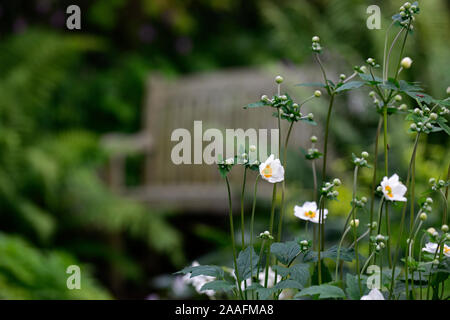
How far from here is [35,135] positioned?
3.38m

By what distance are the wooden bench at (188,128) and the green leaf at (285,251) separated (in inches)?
96.5

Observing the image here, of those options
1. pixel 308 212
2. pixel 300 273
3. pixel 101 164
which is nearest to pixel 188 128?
pixel 101 164

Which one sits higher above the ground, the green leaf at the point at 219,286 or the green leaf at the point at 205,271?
the green leaf at the point at 205,271

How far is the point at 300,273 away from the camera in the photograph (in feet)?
2.19

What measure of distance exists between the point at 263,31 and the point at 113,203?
345 cm

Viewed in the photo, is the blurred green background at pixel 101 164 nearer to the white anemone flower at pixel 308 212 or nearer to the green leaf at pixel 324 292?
the white anemone flower at pixel 308 212

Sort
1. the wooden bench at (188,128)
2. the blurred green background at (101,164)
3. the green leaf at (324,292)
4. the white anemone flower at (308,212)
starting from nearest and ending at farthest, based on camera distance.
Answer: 1. the green leaf at (324,292)
2. the white anemone flower at (308,212)
3. the blurred green background at (101,164)
4. the wooden bench at (188,128)

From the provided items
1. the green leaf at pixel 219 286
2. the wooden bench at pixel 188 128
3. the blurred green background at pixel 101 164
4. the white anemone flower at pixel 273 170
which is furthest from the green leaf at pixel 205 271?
the wooden bench at pixel 188 128

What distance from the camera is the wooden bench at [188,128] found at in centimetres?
335

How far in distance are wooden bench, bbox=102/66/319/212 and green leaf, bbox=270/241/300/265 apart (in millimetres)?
2451

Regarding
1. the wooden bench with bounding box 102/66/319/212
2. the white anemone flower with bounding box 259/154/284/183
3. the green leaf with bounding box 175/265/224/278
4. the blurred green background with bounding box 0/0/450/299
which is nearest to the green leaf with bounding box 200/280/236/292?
the green leaf with bounding box 175/265/224/278

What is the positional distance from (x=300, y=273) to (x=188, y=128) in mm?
3072

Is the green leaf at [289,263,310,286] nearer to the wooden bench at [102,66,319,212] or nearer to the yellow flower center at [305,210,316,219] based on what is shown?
the yellow flower center at [305,210,316,219]
